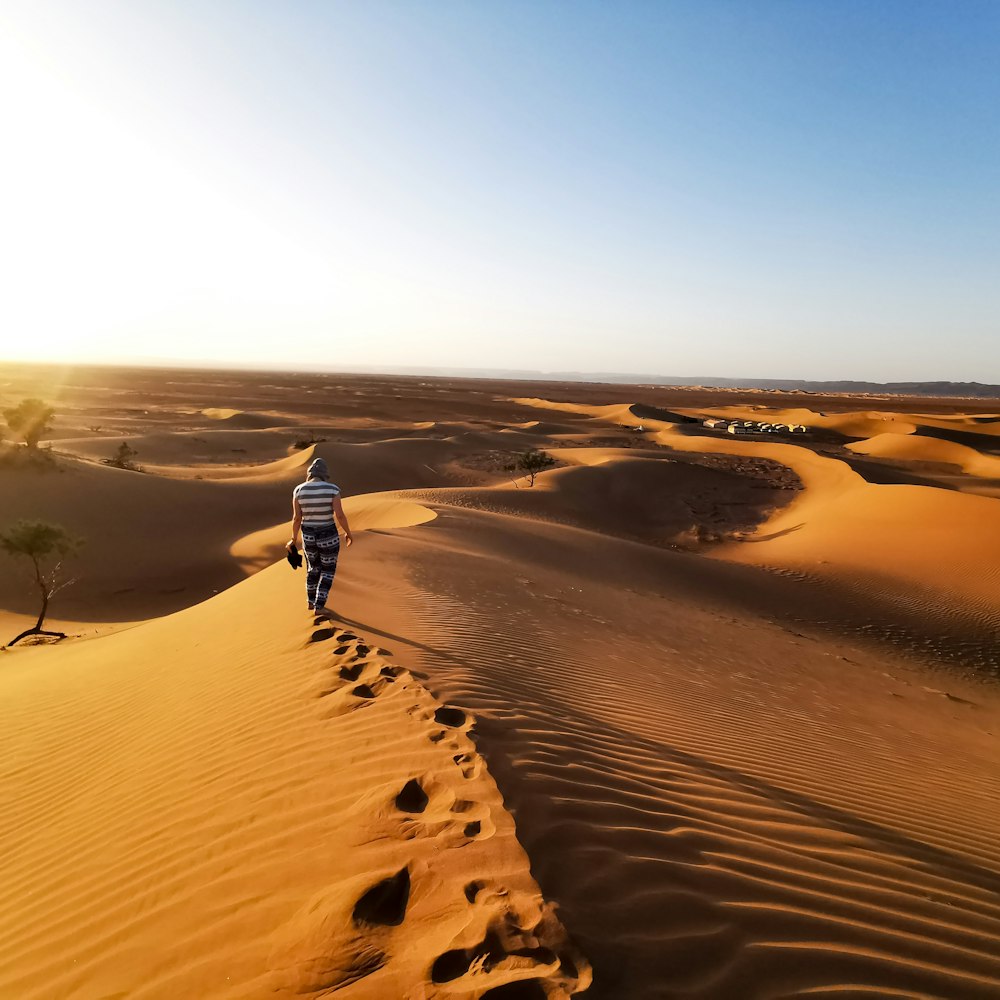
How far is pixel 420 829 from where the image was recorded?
2.80 m

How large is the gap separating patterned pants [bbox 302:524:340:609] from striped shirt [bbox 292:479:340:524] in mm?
79

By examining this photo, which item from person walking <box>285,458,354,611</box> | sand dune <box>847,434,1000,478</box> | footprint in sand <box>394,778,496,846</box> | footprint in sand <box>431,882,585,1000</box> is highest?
person walking <box>285,458,354,611</box>

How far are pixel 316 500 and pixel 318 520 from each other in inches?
8.4

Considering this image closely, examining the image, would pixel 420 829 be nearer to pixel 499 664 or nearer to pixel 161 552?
pixel 499 664

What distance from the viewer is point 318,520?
604 cm

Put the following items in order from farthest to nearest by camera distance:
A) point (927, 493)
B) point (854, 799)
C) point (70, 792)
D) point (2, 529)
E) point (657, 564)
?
1. point (927, 493)
2. point (2, 529)
3. point (657, 564)
4. point (70, 792)
5. point (854, 799)

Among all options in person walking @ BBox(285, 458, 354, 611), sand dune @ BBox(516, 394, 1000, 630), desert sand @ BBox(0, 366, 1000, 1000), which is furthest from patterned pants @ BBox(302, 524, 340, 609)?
sand dune @ BBox(516, 394, 1000, 630)

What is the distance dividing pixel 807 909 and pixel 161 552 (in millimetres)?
16513

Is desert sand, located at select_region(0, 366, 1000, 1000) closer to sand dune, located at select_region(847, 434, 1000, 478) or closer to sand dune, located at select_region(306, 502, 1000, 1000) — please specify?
sand dune, located at select_region(306, 502, 1000, 1000)

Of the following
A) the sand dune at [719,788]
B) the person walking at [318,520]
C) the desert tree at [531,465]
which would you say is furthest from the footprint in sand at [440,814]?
the desert tree at [531,465]

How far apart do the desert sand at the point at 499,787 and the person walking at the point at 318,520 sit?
550 mm

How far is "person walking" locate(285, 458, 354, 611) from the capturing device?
5961 millimetres

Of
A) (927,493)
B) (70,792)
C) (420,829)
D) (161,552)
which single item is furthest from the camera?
(927,493)

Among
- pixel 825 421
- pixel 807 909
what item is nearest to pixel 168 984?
pixel 807 909
